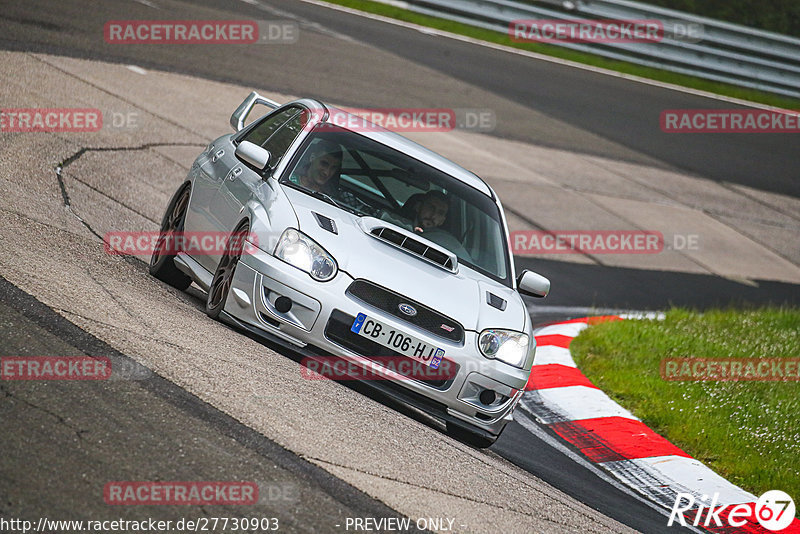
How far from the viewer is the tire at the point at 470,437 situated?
252 inches

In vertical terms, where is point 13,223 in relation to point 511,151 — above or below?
below

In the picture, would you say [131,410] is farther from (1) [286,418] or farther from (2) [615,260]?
(2) [615,260]

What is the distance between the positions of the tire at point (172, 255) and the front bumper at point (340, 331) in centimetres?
131

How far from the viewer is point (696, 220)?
16.7m

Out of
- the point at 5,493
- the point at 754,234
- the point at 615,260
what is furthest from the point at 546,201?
the point at 5,493

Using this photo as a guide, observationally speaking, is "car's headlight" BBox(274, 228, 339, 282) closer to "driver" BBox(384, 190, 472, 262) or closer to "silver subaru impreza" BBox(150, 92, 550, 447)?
"silver subaru impreza" BBox(150, 92, 550, 447)

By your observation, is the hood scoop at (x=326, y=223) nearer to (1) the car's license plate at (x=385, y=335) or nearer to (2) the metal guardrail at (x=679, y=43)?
(1) the car's license plate at (x=385, y=335)

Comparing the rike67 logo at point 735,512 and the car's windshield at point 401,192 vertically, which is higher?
the car's windshield at point 401,192

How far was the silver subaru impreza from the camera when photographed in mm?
6035

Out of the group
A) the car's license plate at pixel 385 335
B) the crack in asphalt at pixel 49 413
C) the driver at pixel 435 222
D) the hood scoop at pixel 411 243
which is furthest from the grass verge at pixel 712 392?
the crack in asphalt at pixel 49 413

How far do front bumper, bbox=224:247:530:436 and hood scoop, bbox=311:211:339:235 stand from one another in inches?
14.4

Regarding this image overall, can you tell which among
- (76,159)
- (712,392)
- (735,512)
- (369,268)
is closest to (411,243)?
(369,268)

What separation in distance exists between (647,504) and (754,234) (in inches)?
452

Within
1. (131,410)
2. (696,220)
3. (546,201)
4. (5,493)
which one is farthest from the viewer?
(696,220)
